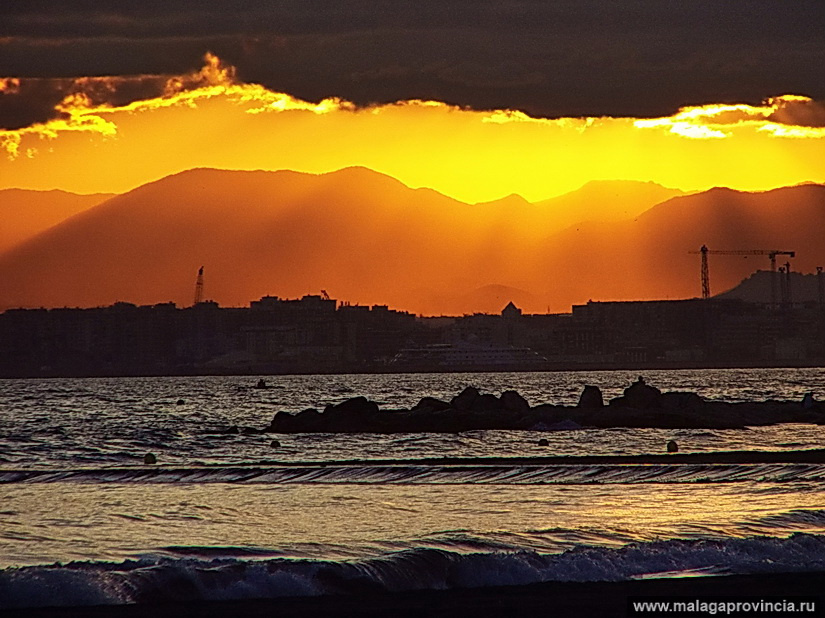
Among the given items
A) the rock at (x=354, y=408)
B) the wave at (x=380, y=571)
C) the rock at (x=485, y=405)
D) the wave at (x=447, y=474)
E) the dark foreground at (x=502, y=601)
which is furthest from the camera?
the rock at (x=485, y=405)

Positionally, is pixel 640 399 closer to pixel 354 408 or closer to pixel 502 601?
pixel 354 408

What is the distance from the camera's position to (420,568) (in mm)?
18016

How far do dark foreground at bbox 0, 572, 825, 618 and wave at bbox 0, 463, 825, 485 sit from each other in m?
13.2

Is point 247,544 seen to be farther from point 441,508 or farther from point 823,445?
point 823,445

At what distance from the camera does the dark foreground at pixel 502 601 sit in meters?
15.7

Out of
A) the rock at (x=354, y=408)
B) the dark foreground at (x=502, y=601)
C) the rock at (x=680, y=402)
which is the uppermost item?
the rock at (x=354, y=408)

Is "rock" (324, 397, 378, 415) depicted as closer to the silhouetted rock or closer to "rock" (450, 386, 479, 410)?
"rock" (450, 386, 479, 410)

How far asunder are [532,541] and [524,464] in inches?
649

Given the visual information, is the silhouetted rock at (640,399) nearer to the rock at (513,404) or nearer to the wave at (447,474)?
the rock at (513,404)

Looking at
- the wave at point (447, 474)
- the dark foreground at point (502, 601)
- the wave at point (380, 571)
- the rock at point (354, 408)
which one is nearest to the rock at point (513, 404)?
the rock at point (354, 408)

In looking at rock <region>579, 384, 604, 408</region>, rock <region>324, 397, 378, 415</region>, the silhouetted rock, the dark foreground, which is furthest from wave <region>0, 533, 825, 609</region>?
rock <region>579, 384, 604, 408</region>

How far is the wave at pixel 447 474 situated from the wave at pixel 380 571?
11.3m

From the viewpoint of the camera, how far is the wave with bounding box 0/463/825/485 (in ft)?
102

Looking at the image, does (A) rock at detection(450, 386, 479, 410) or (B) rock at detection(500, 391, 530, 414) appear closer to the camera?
(B) rock at detection(500, 391, 530, 414)
